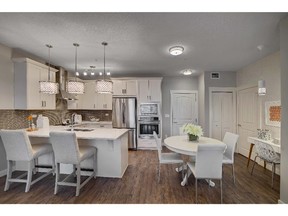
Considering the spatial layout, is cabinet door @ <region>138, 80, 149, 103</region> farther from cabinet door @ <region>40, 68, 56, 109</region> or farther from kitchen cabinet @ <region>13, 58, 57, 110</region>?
kitchen cabinet @ <region>13, 58, 57, 110</region>

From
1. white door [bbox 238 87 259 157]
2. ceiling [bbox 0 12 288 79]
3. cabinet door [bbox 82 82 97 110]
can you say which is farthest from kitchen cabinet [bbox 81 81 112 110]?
white door [bbox 238 87 259 157]

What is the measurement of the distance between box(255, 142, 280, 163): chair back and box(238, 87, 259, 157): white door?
1.34m

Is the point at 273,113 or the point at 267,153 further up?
the point at 273,113

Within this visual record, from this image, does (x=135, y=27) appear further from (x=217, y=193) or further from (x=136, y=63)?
(x=217, y=193)

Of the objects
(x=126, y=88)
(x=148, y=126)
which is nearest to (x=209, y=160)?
(x=148, y=126)

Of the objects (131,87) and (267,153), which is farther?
(131,87)

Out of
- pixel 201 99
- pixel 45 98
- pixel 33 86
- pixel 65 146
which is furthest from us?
pixel 201 99

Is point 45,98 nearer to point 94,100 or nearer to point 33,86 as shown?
point 33,86

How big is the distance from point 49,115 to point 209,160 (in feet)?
14.0

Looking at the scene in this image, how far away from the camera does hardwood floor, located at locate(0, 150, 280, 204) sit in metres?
2.48

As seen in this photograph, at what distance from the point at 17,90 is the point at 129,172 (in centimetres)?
283

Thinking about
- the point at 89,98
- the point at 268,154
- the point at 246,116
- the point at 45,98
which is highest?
the point at 89,98

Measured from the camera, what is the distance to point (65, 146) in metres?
2.55
